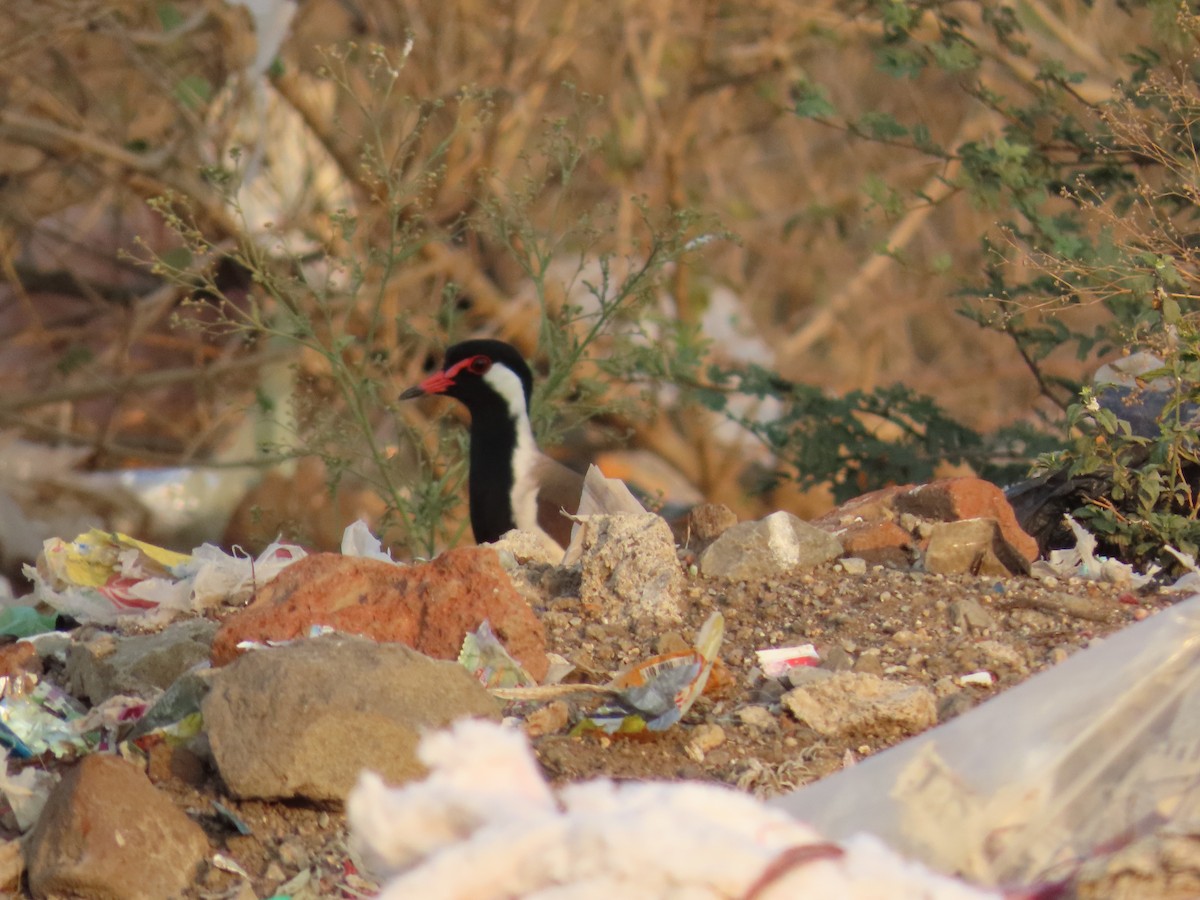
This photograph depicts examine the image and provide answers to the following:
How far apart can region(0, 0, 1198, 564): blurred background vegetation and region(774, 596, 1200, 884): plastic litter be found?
236cm

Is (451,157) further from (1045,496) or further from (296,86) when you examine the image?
(1045,496)

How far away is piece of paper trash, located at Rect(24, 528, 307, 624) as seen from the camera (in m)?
3.03

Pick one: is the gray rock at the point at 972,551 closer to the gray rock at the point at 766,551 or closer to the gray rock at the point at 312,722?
the gray rock at the point at 766,551

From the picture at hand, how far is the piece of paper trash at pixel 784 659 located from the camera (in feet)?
8.43

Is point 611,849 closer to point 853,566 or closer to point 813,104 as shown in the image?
point 853,566

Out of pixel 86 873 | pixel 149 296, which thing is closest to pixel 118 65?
pixel 149 296

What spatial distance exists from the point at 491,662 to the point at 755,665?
1.42 feet

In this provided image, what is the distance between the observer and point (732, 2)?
26.1 feet

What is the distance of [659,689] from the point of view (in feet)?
7.79

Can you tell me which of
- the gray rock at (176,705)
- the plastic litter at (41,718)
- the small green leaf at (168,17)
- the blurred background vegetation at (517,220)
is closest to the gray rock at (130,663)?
the plastic litter at (41,718)

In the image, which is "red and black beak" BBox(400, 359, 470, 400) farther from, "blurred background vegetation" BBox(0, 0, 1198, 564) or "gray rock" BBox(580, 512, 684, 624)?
"gray rock" BBox(580, 512, 684, 624)

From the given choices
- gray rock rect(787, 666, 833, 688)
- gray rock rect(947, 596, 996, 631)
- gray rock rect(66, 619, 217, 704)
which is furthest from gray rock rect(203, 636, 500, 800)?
gray rock rect(947, 596, 996, 631)

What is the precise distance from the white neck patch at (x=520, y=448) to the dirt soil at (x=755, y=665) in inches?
55.7

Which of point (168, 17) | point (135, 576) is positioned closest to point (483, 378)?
point (135, 576)
